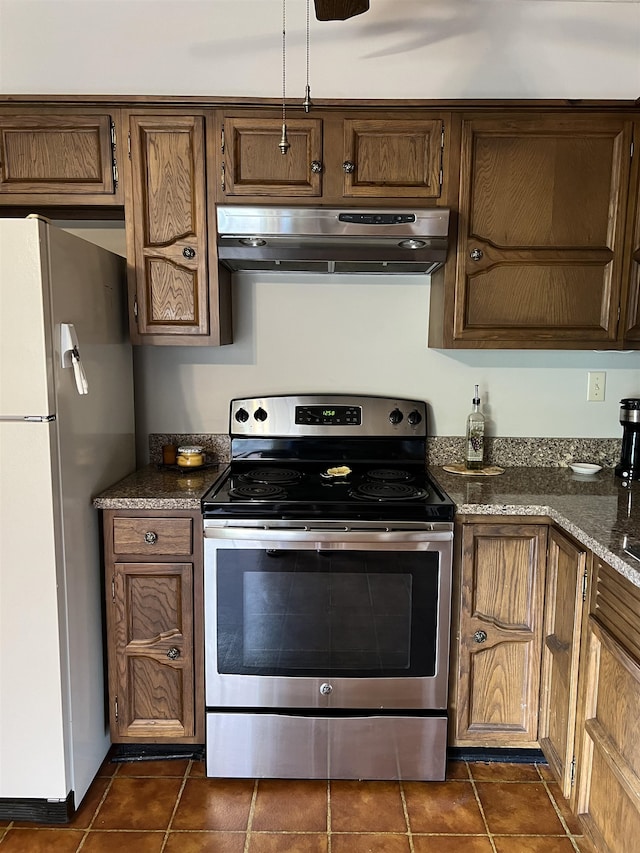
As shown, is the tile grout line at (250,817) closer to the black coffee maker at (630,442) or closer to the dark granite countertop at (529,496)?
the dark granite countertop at (529,496)

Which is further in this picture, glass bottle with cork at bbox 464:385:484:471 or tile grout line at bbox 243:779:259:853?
glass bottle with cork at bbox 464:385:484:471

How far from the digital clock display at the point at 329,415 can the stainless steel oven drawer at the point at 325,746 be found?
106cm

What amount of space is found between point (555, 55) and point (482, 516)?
1.74 metres

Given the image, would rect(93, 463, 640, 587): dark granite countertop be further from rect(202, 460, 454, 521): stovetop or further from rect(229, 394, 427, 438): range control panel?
rect(229, 394, 427, 438): range control panel

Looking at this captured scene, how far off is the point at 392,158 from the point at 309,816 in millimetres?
2108

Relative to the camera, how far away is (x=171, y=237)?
2031mm

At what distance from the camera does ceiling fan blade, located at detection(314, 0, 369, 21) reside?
1.50 meters

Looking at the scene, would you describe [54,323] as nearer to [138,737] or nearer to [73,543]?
[73,543]

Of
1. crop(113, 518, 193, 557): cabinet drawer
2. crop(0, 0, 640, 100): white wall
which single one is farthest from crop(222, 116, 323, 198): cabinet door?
crop(113, 518, 193, 557): cabinet drawer

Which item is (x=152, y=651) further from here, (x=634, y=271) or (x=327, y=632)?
(x=634, y=271)

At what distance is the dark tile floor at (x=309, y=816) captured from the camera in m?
1.65

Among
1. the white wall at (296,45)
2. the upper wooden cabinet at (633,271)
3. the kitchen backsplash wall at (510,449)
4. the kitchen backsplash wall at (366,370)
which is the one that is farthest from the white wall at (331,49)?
the kitchen backsplash wall at (510,449)

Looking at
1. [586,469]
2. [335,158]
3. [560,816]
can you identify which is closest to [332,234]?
[335,158]

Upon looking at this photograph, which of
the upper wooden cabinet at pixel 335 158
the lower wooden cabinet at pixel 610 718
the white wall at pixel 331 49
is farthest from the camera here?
the white wall at pixel 331 49
